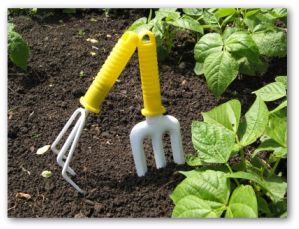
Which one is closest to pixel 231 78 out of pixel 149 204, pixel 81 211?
pixel 149 204

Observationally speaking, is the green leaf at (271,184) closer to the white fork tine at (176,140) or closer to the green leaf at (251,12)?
the white fork tine at (176,140)

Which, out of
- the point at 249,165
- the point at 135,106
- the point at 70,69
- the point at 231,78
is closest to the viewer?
the point at 249,165

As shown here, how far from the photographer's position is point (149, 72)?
1.40m

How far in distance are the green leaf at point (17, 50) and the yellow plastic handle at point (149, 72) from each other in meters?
0.44

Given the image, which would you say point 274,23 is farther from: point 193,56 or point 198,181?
point 198,181

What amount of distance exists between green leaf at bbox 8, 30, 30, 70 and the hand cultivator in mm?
335

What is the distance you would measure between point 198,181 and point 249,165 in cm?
16

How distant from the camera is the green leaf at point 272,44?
1693 mm

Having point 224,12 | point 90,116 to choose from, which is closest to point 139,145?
point 90,116

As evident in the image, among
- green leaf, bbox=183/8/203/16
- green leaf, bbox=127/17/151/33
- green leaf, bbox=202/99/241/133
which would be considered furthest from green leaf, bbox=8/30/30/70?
green leaf, bbox=202/99/241/133

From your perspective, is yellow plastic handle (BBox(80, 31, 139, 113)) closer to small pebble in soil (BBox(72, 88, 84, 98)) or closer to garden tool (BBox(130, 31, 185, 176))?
garden tool (BBox(130, 31, 185, 176))

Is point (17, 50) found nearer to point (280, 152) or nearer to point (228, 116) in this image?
point (228, 116)

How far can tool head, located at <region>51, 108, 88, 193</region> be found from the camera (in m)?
1.43

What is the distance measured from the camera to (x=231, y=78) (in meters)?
1.62
